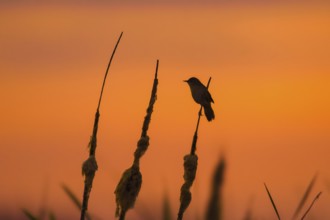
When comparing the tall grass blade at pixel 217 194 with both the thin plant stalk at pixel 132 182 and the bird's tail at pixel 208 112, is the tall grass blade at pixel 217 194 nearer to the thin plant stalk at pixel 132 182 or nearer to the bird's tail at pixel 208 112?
the thin plant stalk at pixel 132 182

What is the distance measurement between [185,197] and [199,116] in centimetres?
31

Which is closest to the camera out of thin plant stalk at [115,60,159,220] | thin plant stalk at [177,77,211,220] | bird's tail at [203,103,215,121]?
thin plant stalk at [115,60,159,220]

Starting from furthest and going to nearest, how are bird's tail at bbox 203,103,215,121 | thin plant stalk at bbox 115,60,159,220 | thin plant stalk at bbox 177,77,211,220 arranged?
bird's tail at bbox 203,103,215,121, thin plant stalk at bbox 177,77,211,220, thin plant stalk at bbox 115,60,159,220

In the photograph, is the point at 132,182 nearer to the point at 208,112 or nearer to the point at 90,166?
the point at 90,166

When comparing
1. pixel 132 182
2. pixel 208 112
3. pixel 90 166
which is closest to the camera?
pixel 132 182

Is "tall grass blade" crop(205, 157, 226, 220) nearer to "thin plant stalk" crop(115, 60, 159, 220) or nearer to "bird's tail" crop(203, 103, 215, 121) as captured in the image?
"thin plant stalk" crop(115, 60, 159, 220)

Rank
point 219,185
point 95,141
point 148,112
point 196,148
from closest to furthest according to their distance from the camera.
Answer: point 148,112
point 95,141
point 196,148
point 219,185

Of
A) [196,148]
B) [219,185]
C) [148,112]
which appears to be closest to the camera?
[148,112]

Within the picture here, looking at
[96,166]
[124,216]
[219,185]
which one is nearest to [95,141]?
[96,166]

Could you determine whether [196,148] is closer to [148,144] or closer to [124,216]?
[148,144]

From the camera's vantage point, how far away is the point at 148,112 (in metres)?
2.21

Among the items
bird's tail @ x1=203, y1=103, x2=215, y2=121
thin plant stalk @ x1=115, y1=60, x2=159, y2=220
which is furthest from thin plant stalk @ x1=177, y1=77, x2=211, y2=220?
bird's tail @ x1=203, y1=103, x2=215, y2=121

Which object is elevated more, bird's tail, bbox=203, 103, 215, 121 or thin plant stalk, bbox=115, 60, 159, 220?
bird's tail, bbox=203, 103, 215, 121

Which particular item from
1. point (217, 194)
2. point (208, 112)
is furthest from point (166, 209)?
point (208, 112)
